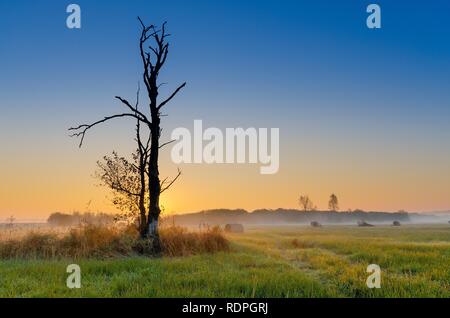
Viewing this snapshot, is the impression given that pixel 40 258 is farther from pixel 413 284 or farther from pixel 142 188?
pixel 413 284

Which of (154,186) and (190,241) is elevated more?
(154,186)

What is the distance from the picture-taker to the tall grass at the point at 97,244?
15.8m

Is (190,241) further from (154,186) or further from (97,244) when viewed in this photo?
(97,244)

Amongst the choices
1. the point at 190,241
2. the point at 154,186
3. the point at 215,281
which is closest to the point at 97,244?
the point at 154,186

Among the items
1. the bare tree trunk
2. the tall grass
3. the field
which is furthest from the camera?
the bare tree trunk

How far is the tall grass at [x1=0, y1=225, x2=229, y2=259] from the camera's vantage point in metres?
15.8

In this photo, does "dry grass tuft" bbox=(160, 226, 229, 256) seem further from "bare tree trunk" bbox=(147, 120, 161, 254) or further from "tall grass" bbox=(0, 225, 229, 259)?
"bare tree trunk" bbox=(147, 120, 161, 254)

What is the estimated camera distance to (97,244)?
1599 cm

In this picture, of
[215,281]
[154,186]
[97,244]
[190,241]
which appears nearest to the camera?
[215,281]

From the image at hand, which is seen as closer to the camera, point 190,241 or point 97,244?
point 97,244

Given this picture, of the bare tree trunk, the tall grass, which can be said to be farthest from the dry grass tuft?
the bare tree trunk

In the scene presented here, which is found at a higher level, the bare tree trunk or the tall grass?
the bare tree trunk

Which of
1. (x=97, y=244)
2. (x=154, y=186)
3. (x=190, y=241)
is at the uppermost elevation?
(x=154, y=186)
